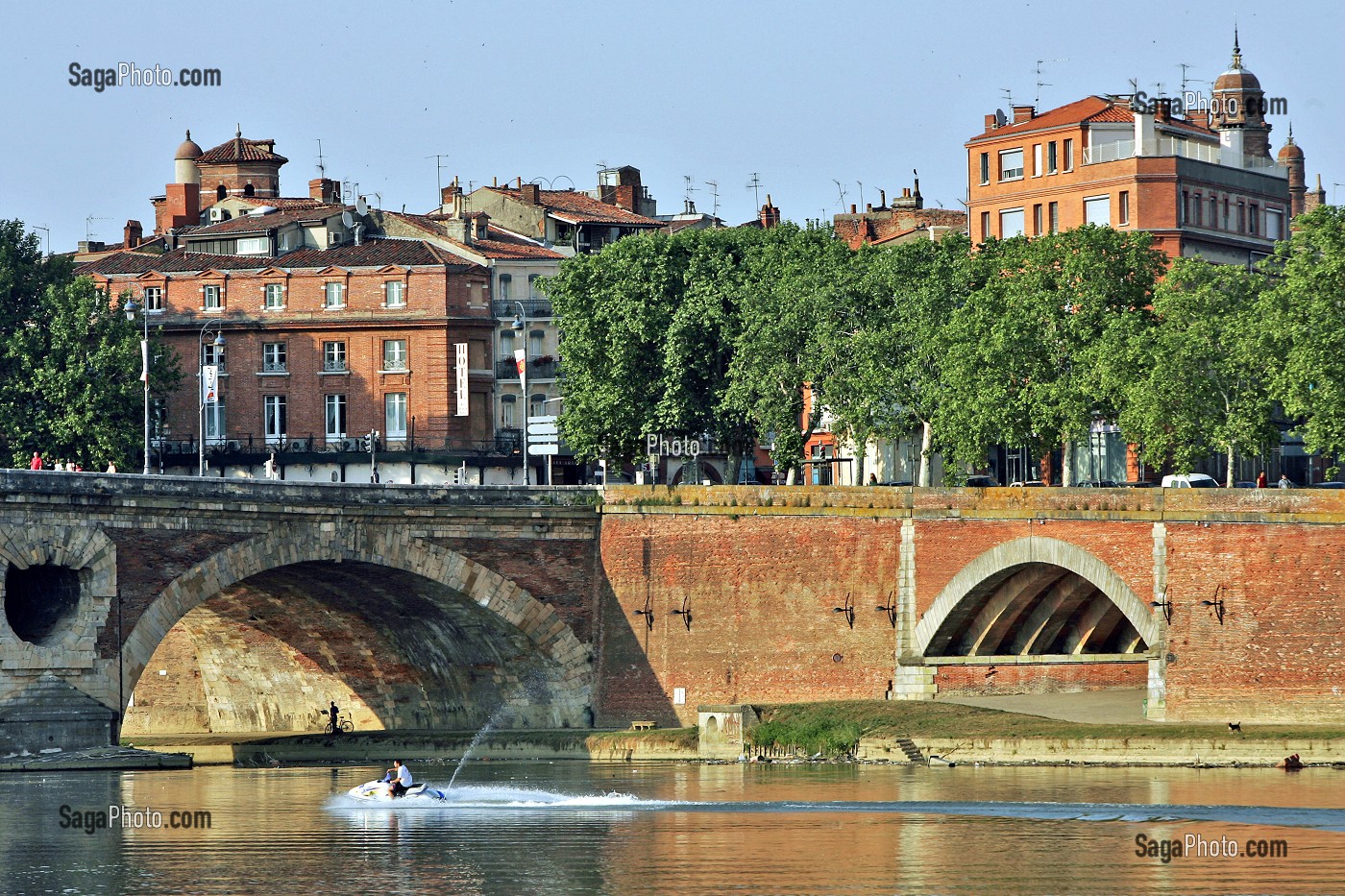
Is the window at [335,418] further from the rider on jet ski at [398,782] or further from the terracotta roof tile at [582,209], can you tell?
the rider on jet ski at [398,782]

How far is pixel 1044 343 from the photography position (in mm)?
Answer: 95938

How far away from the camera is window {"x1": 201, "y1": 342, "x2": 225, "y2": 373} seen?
4889 inches

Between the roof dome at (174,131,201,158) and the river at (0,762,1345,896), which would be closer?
the river at (0,762,1345,896)

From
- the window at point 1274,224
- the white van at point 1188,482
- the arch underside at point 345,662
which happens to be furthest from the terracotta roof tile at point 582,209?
the white van at point 1188,482

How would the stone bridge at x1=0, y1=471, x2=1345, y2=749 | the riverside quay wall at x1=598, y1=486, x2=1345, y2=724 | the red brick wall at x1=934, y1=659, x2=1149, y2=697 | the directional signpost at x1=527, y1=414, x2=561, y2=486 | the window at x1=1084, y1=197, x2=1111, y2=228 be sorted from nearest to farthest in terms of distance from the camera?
1. the stone bridge at x1=0, y1=471, x2=1345, y2=749
2. the riverside quay wall at x1=598, y1=486, x2=1345, y2=724
3. the red brick wall at x1=934, y1=659, x2=1149, y2=697
4. the directional signpost at x1=527, y1=414, x2=561, y2=486
5. the window at x1=1084, y1=197, x2=1111, y2=228

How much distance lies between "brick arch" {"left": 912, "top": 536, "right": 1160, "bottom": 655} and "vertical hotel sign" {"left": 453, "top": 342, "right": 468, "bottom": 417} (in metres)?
35.2

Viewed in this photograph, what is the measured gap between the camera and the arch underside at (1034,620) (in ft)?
293

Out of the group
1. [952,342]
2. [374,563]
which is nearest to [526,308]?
[952,342]

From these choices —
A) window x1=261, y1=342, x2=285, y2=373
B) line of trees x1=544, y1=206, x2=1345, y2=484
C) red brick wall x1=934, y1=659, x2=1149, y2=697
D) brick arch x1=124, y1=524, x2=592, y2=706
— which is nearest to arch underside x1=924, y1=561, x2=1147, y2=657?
red brick wall x1=934, y1=659, x2=1149, y2=697

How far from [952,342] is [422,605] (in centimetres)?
2247

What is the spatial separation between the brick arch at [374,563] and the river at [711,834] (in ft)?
17.5

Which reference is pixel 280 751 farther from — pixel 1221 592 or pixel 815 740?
pixel 1221 592

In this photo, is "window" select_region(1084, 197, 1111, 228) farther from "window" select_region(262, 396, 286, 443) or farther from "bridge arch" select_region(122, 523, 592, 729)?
"window" select_region(262, 396, 286, 443)

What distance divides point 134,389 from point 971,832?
62543 millimetres
